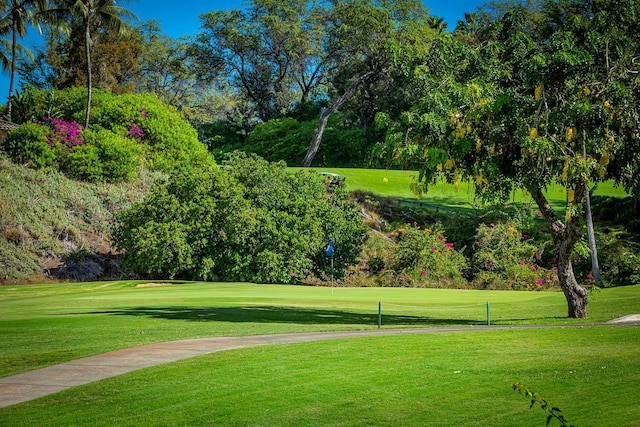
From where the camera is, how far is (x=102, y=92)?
56.7 m

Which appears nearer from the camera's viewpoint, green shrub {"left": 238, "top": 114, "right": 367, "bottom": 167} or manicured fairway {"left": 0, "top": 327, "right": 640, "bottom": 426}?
manicured fairway {"left": 0, "top": 327, "right": 640, "bottom": 426}

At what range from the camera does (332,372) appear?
12.7 meters

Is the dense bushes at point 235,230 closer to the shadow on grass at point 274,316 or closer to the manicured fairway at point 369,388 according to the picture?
the shadow on grass at point 274,316

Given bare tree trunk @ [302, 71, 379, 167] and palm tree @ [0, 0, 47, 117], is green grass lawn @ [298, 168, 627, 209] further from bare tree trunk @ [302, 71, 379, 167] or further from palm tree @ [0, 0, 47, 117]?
palm tree @ [0, 0, 47, 117]

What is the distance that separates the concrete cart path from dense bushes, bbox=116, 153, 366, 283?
65.6 feet

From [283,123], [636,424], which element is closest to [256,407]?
[636,424]

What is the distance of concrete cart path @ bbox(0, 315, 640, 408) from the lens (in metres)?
12.6

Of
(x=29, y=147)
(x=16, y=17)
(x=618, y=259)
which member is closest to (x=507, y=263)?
(x=618, y=259)

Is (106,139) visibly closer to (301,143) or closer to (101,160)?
(101,160)

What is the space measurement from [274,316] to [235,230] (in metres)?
16.0

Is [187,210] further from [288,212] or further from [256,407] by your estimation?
[256,407]

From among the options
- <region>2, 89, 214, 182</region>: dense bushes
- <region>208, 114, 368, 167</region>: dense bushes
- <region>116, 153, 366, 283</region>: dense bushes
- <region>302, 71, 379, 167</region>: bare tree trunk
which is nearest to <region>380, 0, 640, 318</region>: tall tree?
<region>116, 153, 366, 283</region>: dense bushes

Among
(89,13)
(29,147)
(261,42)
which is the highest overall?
(261,42)

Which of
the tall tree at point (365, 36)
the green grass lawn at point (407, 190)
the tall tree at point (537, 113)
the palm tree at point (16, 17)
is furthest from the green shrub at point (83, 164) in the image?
the tall tree at point (537, 113)
